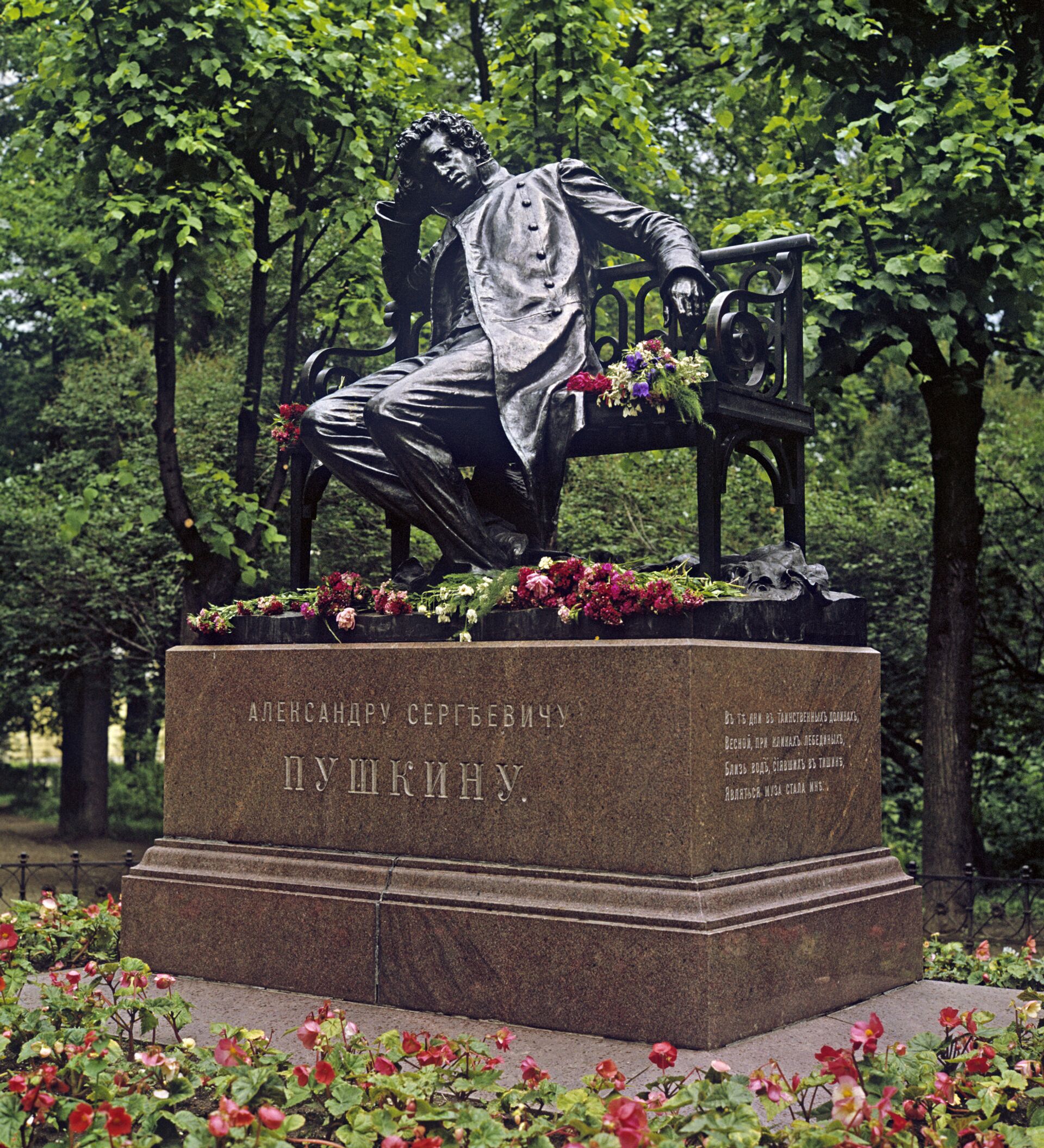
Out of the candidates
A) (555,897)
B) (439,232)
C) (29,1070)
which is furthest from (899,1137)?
(439,232)

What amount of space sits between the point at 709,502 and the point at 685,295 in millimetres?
958

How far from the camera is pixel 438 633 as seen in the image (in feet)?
19.5

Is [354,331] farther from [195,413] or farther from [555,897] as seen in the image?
[555,897]

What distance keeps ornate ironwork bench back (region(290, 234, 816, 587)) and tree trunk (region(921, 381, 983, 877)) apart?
16.4ft

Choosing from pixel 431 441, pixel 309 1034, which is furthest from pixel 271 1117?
pixel 431 441

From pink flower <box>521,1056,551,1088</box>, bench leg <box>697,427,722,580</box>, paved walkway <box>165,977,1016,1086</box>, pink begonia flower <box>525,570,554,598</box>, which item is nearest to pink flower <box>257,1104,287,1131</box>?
pink flower <box>521,1056,551,1088</box>

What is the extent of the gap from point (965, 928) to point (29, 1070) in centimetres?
818

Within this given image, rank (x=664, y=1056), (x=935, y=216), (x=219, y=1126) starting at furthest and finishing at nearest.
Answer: (x=935, y=216) < (x=664, y=1056) < (x=219, y=1126)

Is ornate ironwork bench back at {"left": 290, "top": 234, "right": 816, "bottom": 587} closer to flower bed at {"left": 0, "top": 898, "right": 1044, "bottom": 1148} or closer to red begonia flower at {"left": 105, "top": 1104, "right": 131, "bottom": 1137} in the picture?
flower bed at {"left": 0, "top": 898, "right": 1044, "bottom": 1148}

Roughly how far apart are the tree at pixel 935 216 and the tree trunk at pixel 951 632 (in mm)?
14

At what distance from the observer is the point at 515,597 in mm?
5770

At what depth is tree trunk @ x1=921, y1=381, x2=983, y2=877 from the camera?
37.7ft

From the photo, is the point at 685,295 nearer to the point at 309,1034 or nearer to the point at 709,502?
the point at 709,502

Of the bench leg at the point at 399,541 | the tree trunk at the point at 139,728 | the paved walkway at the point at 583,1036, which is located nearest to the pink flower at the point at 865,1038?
the paved walkway at the point at 583,1036
